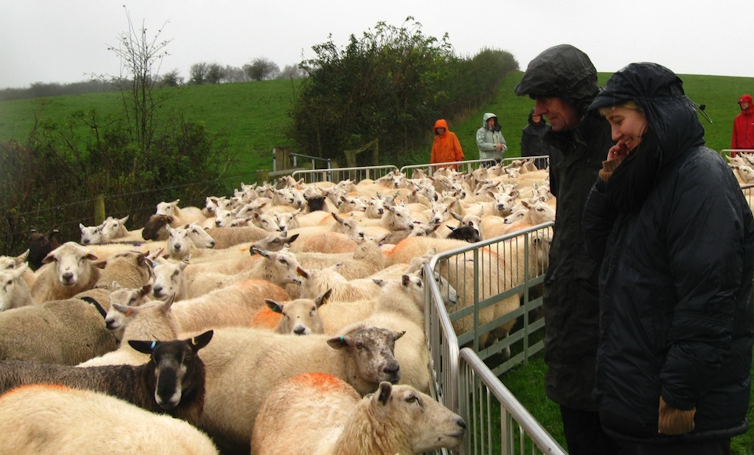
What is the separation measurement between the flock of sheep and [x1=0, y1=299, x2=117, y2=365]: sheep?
14mm

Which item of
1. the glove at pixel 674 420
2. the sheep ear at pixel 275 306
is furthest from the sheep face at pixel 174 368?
the glove at pixel 674 420

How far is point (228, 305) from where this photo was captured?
629cm

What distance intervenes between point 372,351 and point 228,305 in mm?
2294

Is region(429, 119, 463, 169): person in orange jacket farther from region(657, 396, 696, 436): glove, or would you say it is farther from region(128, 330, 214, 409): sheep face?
region(657, 396, 696, 436): glove

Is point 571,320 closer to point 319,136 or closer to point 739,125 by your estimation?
point 739,125

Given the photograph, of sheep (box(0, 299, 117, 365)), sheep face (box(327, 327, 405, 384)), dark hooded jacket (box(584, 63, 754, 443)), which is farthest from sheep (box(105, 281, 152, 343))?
dark hooded jacket (box(584, 63, 754, 443))

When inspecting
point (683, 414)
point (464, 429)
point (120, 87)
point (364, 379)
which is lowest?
point (364, 379)

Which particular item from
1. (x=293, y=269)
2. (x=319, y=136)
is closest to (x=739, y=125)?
(x=319, y=136)

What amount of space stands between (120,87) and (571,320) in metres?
14.8

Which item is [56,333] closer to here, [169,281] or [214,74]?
[169,281]

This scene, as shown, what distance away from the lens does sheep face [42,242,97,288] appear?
706 centimetres

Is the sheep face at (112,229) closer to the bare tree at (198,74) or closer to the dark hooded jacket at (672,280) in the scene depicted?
the dark hooded jacket at (672,280)

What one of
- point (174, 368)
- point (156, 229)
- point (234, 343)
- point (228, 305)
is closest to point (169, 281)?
point (228, 305)

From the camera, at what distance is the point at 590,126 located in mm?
2967
